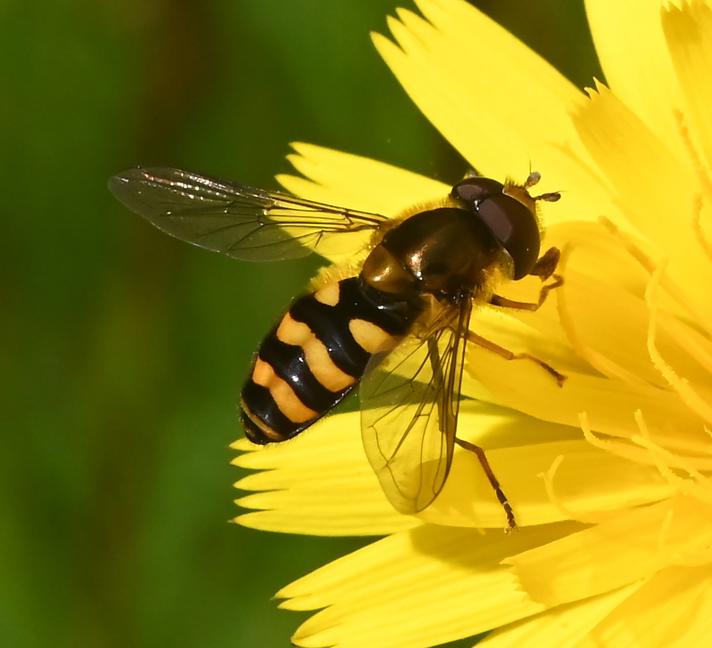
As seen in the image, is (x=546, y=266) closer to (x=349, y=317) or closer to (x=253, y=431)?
(x=349, y=317)

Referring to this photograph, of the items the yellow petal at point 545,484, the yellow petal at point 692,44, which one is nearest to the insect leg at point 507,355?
the yellow petal at point 545,484

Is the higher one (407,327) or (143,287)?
(143,287)

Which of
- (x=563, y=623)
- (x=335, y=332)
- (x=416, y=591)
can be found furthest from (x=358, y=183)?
(x=563, y=623)

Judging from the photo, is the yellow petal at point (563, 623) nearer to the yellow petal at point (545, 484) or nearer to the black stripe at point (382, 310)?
the yellow petal at point (545, 484)

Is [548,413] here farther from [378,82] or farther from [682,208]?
[378,82]

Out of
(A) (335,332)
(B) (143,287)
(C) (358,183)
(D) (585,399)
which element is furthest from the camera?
(B) (143,287)

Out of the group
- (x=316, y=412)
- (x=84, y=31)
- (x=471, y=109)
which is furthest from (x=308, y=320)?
(x=84, y=31)

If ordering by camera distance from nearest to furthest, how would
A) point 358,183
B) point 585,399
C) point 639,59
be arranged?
point 585,399 → point 639,59 → point 358,183
